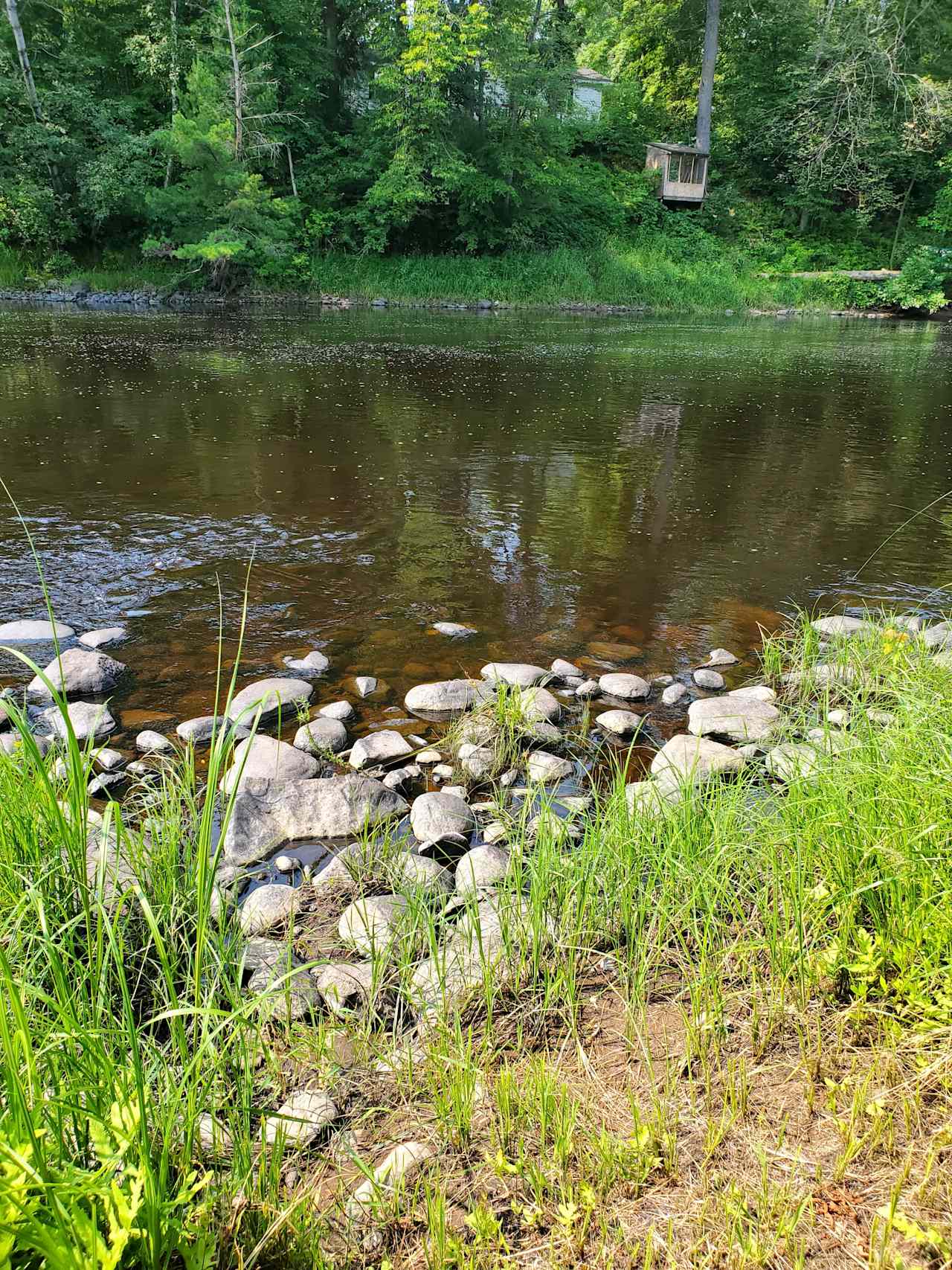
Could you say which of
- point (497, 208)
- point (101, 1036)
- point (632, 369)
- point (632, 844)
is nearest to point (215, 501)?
point (632, 844)

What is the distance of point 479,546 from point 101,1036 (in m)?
4.45

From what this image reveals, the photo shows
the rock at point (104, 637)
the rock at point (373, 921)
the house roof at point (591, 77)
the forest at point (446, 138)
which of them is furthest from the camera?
the house roof at point (591, 77)

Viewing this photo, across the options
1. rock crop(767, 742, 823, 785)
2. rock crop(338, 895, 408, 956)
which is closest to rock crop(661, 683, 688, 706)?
rock crop(767, 742, 823, 785)

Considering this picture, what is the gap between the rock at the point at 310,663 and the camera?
387 centimetres

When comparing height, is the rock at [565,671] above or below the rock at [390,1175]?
above

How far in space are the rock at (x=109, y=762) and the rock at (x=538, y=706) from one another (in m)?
1.49

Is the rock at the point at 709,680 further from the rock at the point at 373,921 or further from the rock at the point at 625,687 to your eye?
the rock at the point at 373,921

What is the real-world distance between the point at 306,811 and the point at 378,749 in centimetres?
49

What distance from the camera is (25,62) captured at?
20688mm

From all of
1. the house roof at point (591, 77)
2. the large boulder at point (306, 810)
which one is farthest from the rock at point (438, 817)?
the house roof at point (591, 77)

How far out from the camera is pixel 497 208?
24.5 meters

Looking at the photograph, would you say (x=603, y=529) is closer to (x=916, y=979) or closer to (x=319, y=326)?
(x=916, y=979)

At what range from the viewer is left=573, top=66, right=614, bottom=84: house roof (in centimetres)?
3609

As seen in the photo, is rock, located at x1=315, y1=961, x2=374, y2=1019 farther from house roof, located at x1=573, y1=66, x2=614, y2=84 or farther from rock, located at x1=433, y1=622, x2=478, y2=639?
house roof, located at x1=573, y1=66, x2=614, y2=84
